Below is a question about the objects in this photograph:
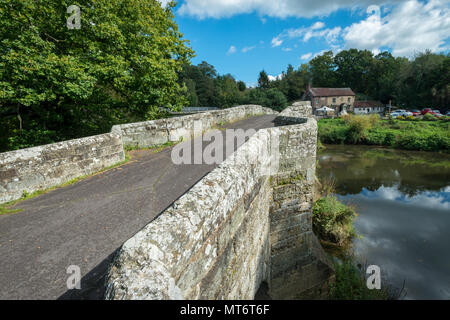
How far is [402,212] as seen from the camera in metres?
12.8

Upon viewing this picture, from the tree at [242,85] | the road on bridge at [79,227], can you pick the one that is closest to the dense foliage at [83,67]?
the road on bridge at [79,227]

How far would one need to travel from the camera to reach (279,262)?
242 inches

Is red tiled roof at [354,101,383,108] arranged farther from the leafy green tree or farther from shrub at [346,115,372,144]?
shrub at [346,115,372,144]

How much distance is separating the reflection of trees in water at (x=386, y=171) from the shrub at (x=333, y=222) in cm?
639

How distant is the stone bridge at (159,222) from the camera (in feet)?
5.57

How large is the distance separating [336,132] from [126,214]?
33.1m

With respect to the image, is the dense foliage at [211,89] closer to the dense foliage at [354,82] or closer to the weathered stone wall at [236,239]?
the dense foliage at [354,82]

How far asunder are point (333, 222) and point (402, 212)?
655 cm

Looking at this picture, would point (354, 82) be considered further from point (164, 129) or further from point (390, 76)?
point (164, 129)

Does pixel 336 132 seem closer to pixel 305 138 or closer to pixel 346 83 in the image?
pixel 305 138

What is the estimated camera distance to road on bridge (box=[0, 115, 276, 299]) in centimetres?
232

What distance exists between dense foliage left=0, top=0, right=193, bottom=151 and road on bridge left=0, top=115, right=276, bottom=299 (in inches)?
191
